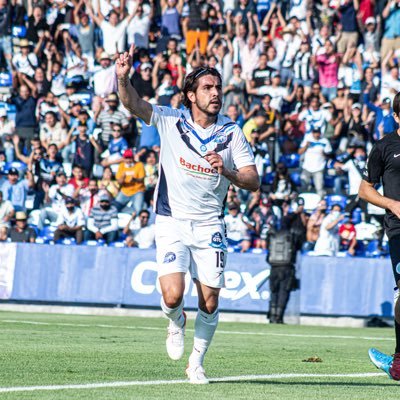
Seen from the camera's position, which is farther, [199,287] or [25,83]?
[25,83]

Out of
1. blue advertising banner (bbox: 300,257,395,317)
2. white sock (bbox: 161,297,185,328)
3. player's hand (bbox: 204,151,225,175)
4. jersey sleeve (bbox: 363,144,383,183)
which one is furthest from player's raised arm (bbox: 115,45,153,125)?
blue advertising banner (bbox: 300,257,395,317)

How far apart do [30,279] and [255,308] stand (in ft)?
15.2

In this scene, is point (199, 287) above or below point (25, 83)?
below

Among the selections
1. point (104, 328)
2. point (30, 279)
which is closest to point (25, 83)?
point (30, 279)

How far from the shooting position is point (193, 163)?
875cm

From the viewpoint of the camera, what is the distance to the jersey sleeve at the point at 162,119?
888 cm

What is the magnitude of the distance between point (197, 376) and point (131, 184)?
1627 centimetres

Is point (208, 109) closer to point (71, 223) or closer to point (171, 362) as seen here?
point (171, 362)

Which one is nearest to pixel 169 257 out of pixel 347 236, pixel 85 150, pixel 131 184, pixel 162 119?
pixel 162 119

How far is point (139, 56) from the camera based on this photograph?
93.8 feet

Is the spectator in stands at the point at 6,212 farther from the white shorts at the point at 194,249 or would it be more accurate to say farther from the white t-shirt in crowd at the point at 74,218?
the white shorts at the point at 194,249

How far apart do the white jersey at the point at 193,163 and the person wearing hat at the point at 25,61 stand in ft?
67.4

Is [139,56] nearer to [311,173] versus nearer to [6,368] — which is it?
[311,173]

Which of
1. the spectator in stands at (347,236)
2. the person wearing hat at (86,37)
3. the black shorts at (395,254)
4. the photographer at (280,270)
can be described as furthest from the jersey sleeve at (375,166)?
the person wearing hat at (86,37)
